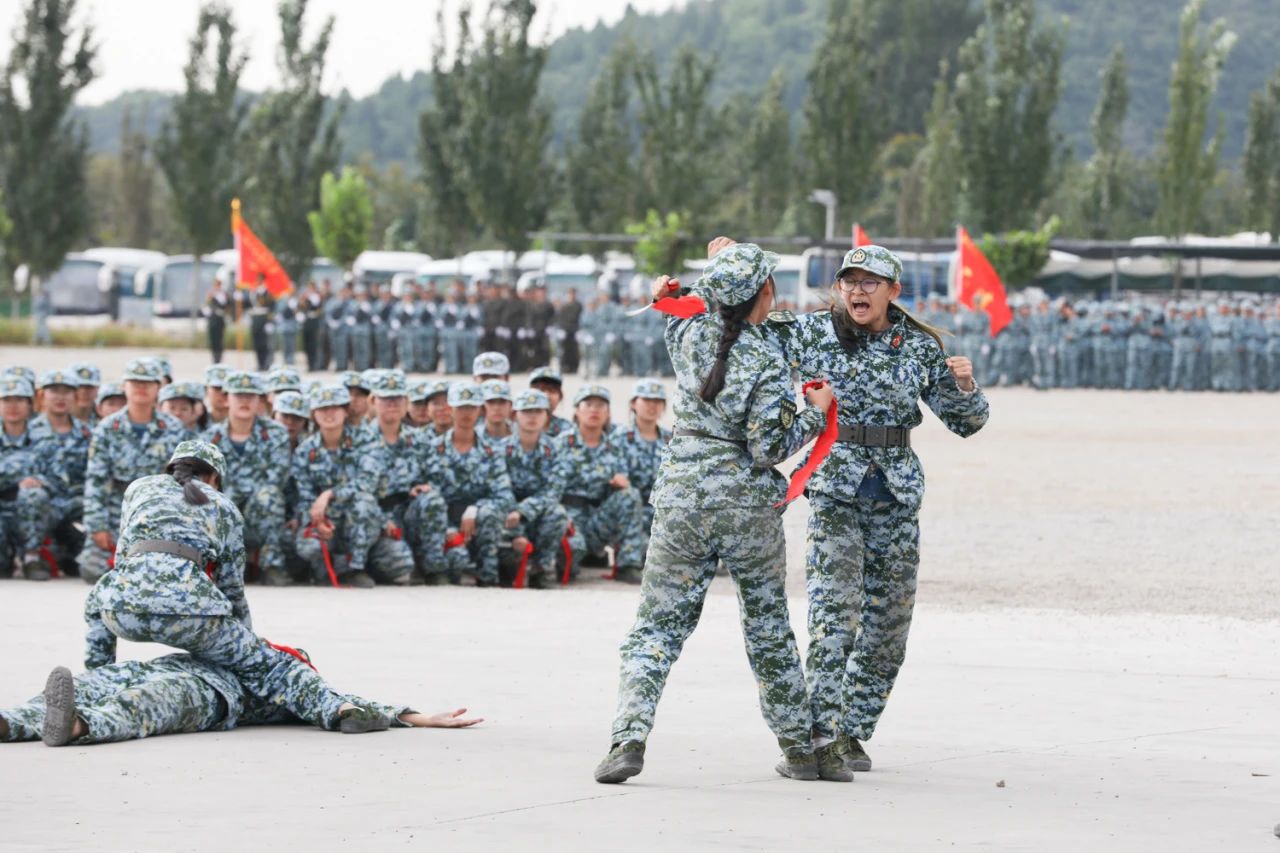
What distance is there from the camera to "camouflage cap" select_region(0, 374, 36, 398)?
43.8 ft

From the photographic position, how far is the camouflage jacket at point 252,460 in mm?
12781

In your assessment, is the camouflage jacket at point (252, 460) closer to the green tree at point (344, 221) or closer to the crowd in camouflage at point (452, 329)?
the crowd in camouflage at point (452, 329)

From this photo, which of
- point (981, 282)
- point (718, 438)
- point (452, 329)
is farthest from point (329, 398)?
point (452, 329)

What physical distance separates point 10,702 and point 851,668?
11.4 ft

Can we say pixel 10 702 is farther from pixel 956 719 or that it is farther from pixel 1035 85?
pixel 1035 85

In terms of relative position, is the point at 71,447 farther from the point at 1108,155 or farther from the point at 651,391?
the point at 1108,155

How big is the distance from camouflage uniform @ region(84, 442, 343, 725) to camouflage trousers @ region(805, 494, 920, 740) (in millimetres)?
1949

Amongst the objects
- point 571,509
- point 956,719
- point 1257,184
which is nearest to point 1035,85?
point 1257,184

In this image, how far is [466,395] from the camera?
13484 millimetres

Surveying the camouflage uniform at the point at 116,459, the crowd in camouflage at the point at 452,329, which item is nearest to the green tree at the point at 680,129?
the crowd in camouflage at the point at 452,329

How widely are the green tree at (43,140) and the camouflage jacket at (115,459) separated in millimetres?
38893

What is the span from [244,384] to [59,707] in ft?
18.1

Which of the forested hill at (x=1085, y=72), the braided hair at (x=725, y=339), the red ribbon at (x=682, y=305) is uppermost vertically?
the forested hill at (x=1085, y=72)

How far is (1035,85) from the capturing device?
168 feet
